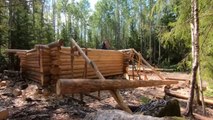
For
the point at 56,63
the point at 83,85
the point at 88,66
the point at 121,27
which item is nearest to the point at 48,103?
the point at 56,63

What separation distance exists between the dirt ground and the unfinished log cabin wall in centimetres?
53

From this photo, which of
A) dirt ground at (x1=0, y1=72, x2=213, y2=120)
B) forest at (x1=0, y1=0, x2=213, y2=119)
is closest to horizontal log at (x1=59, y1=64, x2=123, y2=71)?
dirt ground at (x1=0, y1=72, x2=213, y2=120)

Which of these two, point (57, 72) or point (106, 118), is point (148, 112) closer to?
point (106, 118)

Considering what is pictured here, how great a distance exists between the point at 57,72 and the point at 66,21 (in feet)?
107

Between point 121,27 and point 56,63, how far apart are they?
3248cm

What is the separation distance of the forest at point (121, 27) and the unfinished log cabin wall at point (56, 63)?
205 cm

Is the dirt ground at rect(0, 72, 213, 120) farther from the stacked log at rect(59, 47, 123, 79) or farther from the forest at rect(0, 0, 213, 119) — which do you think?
the forest at rect(0, 0, 213, 119)

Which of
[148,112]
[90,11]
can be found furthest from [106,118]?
[90,11]

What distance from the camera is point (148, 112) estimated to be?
521cm

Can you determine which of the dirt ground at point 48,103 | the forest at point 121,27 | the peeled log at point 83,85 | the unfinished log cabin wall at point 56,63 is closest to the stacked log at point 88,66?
the unfinished log cabin wall at point 56,63

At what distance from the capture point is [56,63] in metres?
8.91

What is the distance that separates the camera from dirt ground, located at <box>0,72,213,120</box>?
6.55m

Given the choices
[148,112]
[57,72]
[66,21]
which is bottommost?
[148,112]

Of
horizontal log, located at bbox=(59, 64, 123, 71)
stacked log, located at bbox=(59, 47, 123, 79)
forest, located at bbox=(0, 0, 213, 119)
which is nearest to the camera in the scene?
forest, located at bbox=(0, 0, 213, 119)
